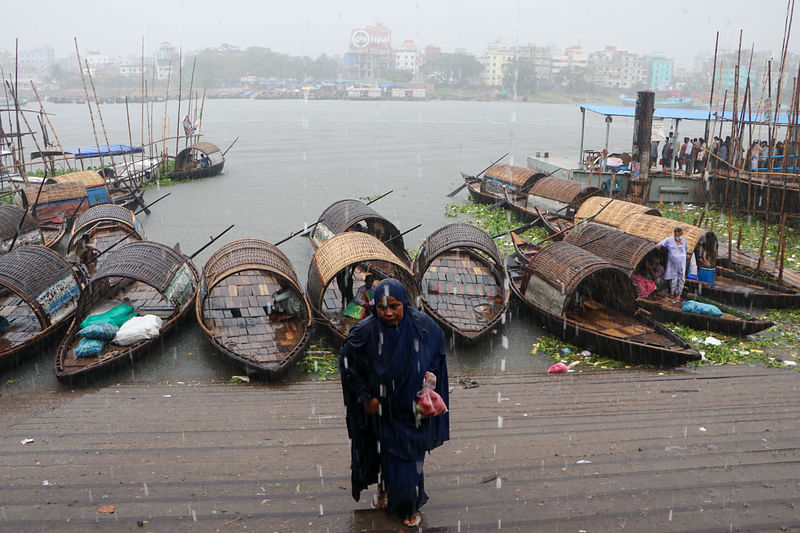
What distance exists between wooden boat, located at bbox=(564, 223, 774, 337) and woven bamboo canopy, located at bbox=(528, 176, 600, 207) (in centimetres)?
499

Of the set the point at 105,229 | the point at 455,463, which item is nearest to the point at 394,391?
the point at 455,463

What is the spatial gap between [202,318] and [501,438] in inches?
235

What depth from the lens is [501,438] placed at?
16.6ft

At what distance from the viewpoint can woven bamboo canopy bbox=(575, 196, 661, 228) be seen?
43.8 ft

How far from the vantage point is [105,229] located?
44.4 ft

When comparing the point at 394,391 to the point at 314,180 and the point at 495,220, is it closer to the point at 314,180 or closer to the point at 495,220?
the point at 495,220

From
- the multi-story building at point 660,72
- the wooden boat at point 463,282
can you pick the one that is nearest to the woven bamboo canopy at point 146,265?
the wooden boat at point 463,282

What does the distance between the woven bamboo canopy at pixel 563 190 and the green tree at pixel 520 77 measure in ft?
314

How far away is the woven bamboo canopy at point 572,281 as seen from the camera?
9.35 m

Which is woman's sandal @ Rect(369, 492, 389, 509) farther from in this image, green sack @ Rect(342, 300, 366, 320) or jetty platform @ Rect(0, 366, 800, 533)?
green sack @ Rect(342, 300, 366, 320)

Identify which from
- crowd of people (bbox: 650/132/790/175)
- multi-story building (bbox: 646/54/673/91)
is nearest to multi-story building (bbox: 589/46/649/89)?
multi-story building (bbox: 646/54/673/91)

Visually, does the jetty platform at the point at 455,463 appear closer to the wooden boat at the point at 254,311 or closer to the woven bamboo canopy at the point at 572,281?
the wooden boat at the point at 254,311

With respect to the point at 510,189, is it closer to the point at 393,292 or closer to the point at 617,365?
the point at 617,365

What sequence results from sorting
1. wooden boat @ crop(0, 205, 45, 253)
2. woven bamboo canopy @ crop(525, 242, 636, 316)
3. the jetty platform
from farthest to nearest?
wooden boat @ crop(0, 205, 45, 253) → woven bamboo canopy @ crop(525, 242, 636, 316) → the jetty platform
